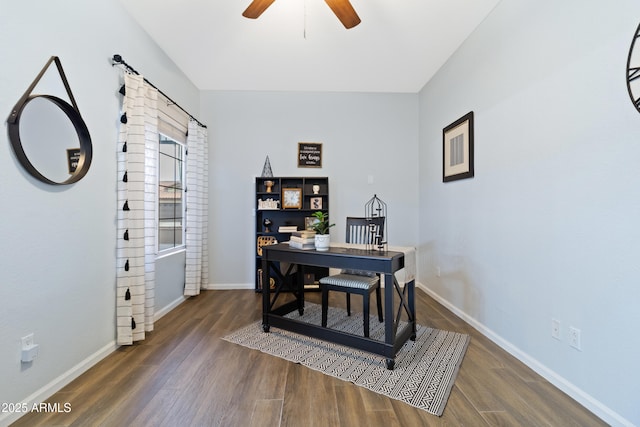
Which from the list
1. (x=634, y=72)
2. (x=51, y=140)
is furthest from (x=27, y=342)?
(x=634, y=72)

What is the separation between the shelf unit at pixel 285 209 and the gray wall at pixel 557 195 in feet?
6.16

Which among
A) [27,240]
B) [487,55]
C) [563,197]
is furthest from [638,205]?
[27,240]

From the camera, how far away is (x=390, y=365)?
1.95 metres

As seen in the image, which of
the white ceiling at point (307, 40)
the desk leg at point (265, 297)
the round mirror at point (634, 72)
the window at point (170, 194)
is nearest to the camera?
the round mirror at point (634, 72)

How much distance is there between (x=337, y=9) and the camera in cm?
199

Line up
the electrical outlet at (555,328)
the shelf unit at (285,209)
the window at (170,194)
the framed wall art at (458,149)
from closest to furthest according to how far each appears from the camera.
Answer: the electrical outlet at (555,328)
the framed wall art at (458,149)
the window at (170,194)
the shelf unit at (285,209)

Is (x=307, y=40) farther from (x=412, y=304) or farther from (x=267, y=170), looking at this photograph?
(x=412, y=304)

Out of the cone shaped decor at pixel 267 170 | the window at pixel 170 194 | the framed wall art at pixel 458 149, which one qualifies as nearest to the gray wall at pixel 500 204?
the framed wall art at pixel 458 149

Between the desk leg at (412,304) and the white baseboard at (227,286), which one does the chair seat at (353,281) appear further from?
the white baseboard at (227,286)

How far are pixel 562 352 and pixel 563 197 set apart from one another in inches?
38.6

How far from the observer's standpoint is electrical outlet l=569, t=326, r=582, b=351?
1662 millimetres

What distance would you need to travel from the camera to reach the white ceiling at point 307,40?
2.37m

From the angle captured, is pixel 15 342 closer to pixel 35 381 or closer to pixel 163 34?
pixel 35 381

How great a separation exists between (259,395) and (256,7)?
2.60 m
